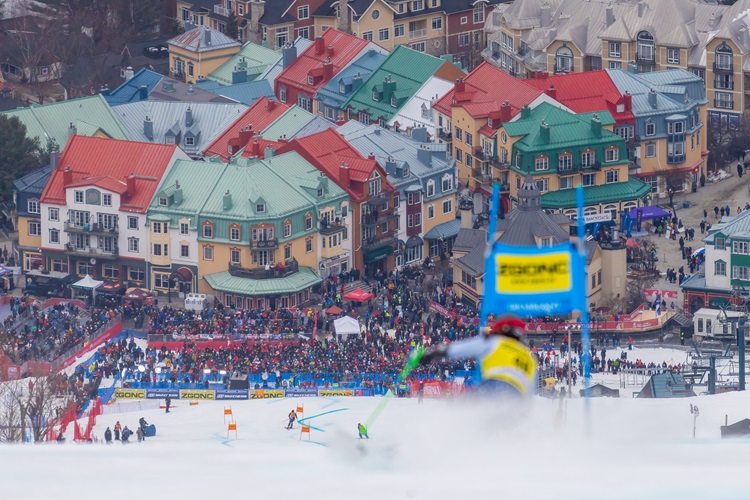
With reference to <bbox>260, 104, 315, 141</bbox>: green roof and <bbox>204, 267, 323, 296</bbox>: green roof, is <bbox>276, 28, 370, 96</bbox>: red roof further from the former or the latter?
<bbox>204, 267, 323, 296</bbox>: green roof

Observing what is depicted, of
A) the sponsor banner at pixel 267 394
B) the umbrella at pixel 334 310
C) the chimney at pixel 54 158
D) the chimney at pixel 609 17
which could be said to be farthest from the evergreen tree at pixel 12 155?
the chimney at pixel 609 17

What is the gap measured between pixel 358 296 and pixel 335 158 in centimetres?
999

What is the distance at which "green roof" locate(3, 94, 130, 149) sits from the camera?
366 feet

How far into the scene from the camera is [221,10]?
142 meters

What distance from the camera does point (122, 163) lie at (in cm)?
10419

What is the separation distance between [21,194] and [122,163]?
5.30m

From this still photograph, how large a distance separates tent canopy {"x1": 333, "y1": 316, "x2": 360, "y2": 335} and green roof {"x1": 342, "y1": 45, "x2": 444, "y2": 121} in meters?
27.6

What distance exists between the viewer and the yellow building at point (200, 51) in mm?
132625

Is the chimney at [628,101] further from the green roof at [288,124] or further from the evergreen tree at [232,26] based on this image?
the evergreen tree at [232,26]

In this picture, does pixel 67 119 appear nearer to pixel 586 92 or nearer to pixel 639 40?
pixel 586 92

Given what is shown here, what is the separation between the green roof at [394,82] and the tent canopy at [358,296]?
22.5m

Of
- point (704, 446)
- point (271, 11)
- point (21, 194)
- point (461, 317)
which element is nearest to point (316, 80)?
point (271, 11)

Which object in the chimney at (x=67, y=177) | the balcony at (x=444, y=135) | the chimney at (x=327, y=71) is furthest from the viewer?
the chimney at (x=327, y=71)

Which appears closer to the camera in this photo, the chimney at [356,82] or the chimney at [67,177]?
the chimney at [67,177]
